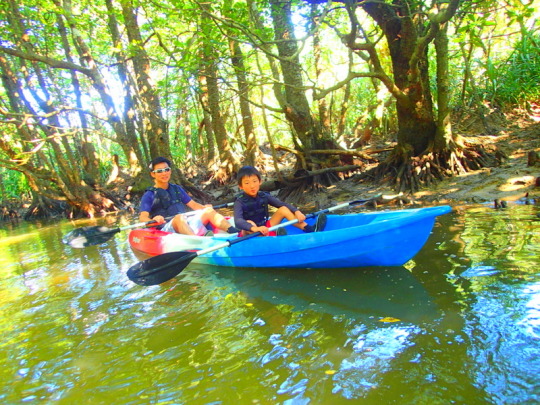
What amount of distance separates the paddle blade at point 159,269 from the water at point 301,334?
0.21m

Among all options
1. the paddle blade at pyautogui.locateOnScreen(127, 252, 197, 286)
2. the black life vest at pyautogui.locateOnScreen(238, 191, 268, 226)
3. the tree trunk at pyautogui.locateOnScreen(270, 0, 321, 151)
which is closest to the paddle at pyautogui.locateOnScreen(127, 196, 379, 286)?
the paddle blade at pyautogui.locateOnScreen(127, 252, 197, 286)

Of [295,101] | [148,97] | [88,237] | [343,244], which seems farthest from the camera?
[148,97]

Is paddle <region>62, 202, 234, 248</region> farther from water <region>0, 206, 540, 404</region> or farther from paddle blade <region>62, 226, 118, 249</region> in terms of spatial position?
water <region>0, 206, 540, 404</region>

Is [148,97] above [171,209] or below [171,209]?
above

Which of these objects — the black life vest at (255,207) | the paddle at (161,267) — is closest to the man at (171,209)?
the black life vest at (255,207)

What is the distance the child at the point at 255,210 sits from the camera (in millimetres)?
4250

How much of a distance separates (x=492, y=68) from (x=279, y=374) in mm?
9886

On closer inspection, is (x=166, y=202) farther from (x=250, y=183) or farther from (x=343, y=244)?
(x=343, y=244)

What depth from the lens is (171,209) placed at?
5.64 metres

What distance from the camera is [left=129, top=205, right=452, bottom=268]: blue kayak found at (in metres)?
3.23

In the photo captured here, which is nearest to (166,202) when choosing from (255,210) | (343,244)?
(255,210)

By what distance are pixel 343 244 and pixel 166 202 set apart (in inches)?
122

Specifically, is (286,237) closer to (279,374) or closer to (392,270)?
(392,270)

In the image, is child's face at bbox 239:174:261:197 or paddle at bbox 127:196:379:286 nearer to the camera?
paddle at bbox 127:196:379:286
